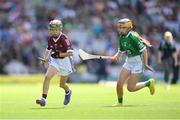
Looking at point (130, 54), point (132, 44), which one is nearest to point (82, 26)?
point (130, 54)

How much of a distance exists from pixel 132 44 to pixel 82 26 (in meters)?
21.1

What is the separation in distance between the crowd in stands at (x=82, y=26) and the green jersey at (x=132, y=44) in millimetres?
19006

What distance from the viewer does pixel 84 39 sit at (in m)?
40.4

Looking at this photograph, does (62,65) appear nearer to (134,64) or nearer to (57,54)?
(57,54)

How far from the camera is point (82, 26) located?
4112 cm

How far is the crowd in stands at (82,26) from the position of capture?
130 ft

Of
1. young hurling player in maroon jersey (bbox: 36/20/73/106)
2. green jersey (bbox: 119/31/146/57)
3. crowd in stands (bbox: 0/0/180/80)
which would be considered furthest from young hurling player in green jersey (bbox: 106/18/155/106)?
crowd in stands (bbox: 0/0/180/80)

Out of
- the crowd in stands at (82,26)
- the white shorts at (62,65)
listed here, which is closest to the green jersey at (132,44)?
the white shorts at (62,65)

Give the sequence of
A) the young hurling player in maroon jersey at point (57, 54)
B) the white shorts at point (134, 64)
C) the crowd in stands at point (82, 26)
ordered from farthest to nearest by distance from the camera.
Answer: the crowd in stands at point (82, 26) < the white shorts at point (134, 64) < the young hurling player in maroon jersey at point (57, 54)

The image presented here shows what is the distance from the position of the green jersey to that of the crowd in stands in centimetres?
1901

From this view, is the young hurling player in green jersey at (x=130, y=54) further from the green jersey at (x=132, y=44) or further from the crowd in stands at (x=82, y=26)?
the crowd in stands at (x=82, y=26)

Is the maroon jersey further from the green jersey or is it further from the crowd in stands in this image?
the crowd in stands

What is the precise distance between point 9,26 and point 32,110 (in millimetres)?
23138

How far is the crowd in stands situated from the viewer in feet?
→ 130
